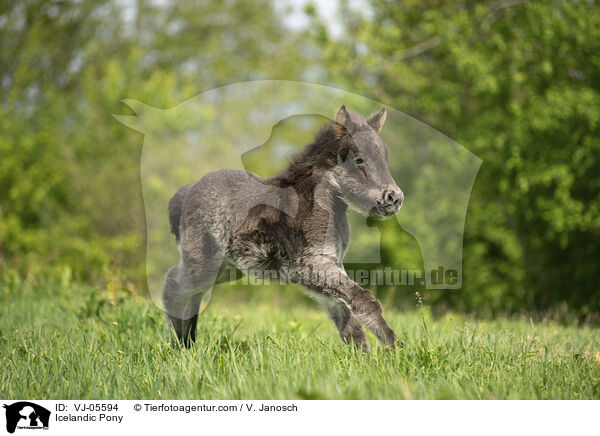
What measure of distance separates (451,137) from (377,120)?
654 centimetres

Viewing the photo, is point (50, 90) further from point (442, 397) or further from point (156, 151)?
point (442, 397)

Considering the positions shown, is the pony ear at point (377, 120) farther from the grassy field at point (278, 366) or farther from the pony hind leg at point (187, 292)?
the pony hind leg at point (187, 292)

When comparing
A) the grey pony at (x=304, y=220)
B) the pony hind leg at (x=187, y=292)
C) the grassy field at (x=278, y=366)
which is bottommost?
the grassy field at (x=278, y=366)

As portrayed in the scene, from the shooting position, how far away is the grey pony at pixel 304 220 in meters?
3.86

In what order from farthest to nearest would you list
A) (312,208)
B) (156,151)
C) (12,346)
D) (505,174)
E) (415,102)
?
(415,102) → (505,174) → (156,151) → (12,346) → (312,208)

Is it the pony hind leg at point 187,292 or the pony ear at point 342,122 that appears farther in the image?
the pony hind leg at point 187,292

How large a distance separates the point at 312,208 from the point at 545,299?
8.47 m

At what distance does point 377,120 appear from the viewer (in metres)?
4.11

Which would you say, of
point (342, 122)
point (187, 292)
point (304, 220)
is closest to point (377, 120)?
point (342, 122)

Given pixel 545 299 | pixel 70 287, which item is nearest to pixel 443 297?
pixel 545 299

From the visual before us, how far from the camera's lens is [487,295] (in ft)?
35.4
